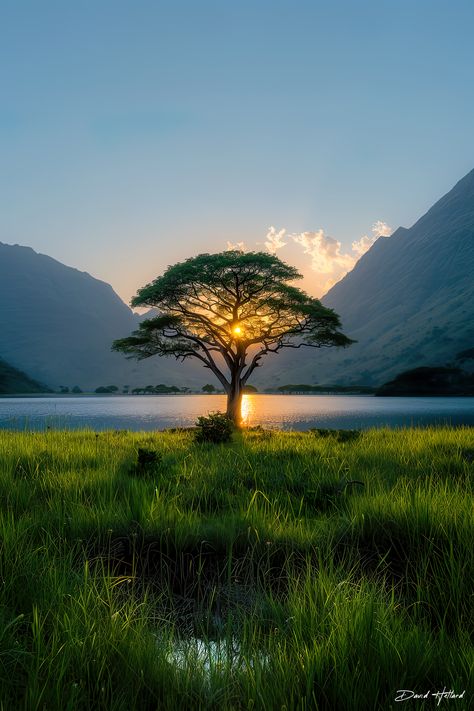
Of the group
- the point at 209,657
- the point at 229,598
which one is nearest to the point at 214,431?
the point at 229,598

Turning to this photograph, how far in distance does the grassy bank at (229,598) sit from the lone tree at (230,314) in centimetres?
2794

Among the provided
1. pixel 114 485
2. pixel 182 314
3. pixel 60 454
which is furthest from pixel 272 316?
pixel 114 485

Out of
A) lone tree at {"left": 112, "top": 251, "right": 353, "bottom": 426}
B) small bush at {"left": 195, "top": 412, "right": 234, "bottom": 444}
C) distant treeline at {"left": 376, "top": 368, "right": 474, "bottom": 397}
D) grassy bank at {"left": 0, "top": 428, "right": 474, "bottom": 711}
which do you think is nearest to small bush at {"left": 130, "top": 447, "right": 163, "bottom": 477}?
grassy bank at {"left": 0, "top": 428, "right": 474, "bottom": 711}

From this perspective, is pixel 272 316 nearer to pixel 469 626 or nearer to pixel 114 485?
pixel 114 485

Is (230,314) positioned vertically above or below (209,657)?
above

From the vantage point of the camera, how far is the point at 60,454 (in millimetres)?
9047

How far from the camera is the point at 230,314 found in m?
36.4

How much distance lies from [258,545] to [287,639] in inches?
59.7
